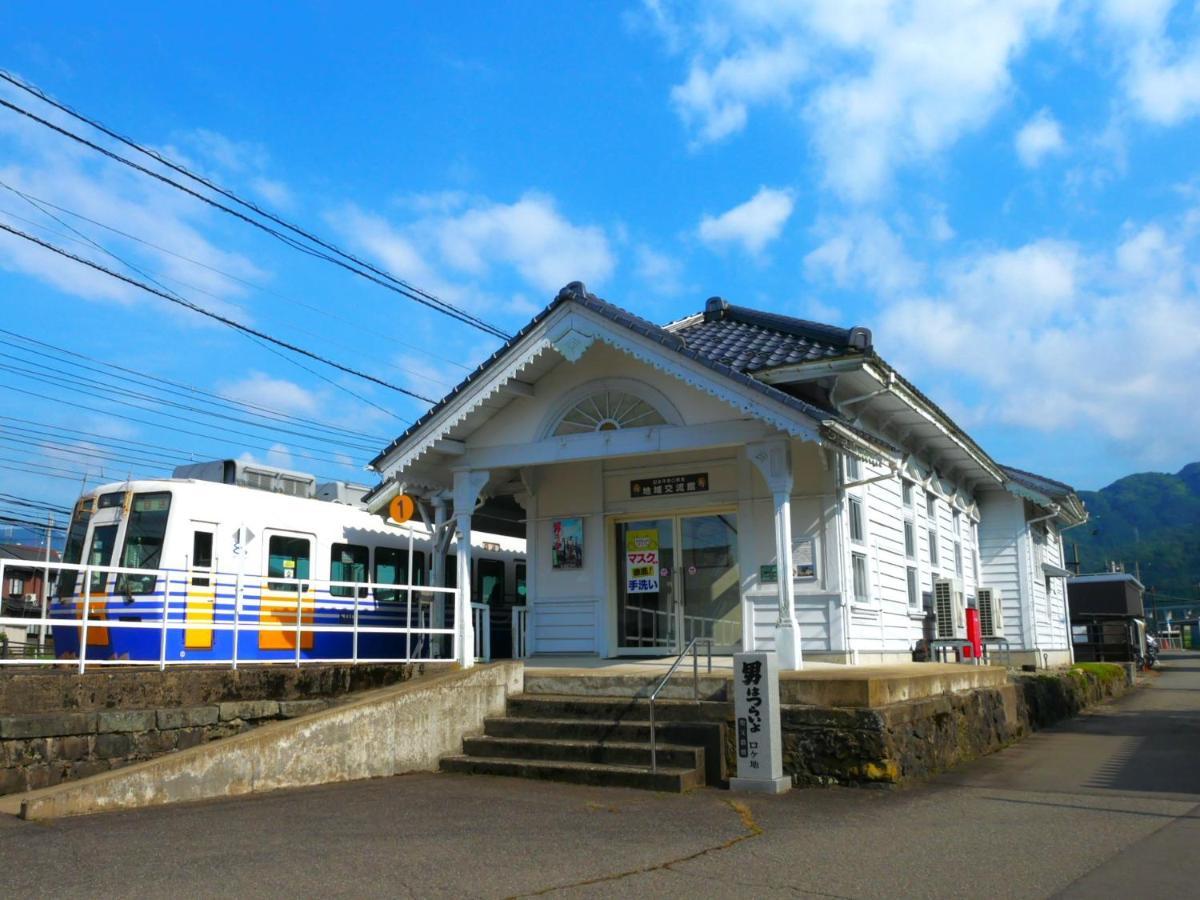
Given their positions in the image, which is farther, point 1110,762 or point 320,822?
point 1110,762

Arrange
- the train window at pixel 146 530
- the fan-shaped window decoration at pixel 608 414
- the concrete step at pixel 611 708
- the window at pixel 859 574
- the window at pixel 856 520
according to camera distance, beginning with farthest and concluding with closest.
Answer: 1. the train window at pixel 146 530
2. the window at pixel 856 520
3. the window at pixel 859 574
4. the fan-shaped window decoration at pixel 608 414
5. the concrete step at pixel 611 708

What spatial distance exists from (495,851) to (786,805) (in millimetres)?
3088

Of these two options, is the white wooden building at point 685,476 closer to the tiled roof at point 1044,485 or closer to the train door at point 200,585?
the train door at point 200,585

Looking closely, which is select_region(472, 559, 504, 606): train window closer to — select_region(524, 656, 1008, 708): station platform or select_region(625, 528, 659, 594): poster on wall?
select_region(625, 528, 659, 594): poster on wall

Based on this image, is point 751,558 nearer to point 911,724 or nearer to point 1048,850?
point 911,724

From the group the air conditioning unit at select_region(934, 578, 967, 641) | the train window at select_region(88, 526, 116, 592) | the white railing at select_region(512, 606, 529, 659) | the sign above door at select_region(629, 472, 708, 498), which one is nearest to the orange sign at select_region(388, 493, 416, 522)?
the white railing at select_region(512, 606, 529, 659)

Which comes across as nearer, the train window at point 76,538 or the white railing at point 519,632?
the white railing at point 519,632

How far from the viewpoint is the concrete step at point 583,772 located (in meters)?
9.80

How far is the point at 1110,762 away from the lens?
484 inches

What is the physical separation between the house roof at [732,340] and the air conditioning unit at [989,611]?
9.24 m

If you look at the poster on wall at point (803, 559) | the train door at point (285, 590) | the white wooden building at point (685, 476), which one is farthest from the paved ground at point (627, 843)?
the train door at point (285, 590)

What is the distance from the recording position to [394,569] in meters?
20.0

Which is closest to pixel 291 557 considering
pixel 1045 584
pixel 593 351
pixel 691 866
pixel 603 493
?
pixel 603 493

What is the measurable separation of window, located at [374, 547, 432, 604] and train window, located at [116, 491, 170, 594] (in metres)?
4.43
